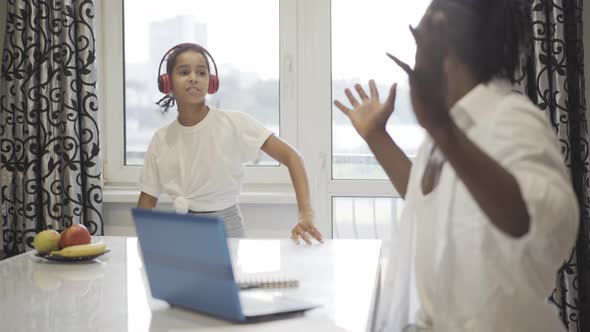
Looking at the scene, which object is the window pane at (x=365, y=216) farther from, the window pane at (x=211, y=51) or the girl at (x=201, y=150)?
the girl at (x=201, y=150)

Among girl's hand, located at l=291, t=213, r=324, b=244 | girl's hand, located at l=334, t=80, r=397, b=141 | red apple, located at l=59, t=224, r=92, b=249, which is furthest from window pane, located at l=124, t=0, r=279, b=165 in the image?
girl's hand, located at l=334, t=80, r=397, b=141

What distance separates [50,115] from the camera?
10.2ft

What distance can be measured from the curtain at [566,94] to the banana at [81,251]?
1.76 metres

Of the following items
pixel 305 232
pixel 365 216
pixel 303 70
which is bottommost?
pixel 365 216

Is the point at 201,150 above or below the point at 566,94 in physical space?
below

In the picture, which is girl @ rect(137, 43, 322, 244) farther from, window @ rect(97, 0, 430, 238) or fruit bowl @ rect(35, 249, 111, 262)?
window @ rect(97, 0, 430, 238)

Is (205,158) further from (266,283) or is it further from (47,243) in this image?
(266,283)

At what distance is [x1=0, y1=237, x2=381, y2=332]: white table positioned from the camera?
120 centimetres

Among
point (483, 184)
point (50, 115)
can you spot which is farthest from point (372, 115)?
point (50, 115)

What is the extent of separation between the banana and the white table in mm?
25

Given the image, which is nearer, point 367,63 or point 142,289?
point 142,289

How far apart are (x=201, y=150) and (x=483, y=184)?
174 centimetres

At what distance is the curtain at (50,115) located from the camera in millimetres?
3113

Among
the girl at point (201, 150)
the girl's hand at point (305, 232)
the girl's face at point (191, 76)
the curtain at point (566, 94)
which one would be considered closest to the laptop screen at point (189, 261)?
the girl's hand at point (305, 232)
